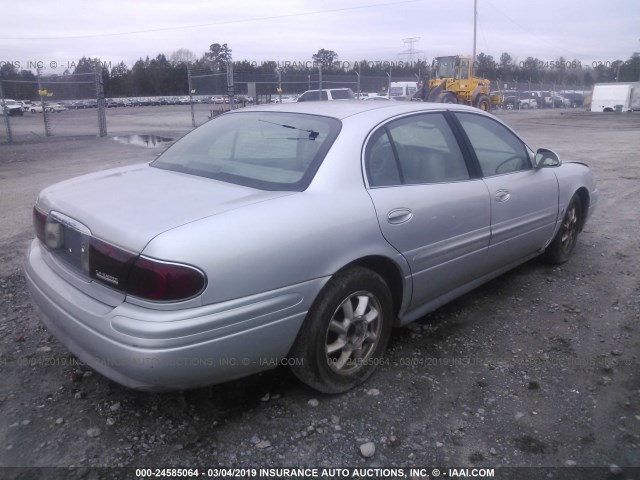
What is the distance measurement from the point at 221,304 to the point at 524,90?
4778 centimetres

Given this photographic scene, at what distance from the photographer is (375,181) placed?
115 inches

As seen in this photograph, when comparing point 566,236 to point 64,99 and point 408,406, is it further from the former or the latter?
point 64,99


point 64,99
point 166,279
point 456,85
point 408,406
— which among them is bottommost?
point 408,406

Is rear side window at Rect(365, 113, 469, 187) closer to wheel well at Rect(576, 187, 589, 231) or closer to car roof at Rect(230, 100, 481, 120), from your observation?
car roof at Rect(230, 100, 481, 120)

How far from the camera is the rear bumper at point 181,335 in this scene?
217cm

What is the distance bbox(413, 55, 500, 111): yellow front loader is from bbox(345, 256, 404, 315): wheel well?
2286cm

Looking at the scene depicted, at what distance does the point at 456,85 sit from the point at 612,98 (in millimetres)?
19737

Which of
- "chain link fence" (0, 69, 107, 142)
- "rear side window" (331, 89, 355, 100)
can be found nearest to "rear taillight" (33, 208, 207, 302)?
"chain link fence" (0, 69, 107, 142)

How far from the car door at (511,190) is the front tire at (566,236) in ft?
1.11

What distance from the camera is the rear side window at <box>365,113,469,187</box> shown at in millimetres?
3021

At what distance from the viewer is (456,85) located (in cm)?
2570

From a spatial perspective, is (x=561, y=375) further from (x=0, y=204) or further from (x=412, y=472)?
(x=0, y=204)

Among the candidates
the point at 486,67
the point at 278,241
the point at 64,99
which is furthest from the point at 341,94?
the point at 486,67

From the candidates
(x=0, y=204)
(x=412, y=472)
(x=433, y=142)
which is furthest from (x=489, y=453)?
(x=0, y=204)
